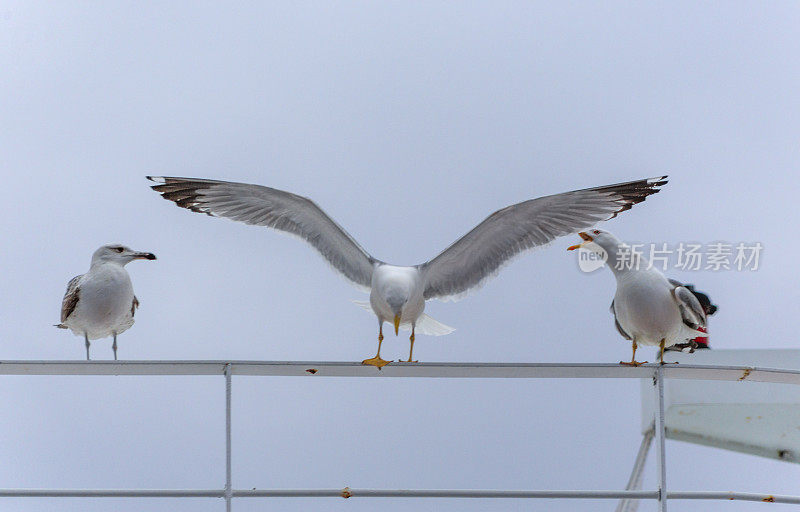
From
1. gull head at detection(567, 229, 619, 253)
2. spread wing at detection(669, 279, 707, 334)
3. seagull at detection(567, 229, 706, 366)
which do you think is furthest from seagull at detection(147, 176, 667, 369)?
spread wing at detection(669, 279, 707, 334)

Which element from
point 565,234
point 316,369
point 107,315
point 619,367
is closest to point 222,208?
point 107,315

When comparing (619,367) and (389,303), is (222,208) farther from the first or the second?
(619,367)

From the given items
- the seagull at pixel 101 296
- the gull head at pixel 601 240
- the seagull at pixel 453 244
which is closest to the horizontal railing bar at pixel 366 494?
the gull head at pixel 601 240

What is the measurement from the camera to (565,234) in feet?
16.8

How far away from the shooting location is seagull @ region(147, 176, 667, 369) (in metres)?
5.05

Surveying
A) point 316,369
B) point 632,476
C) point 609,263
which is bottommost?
point 632,476

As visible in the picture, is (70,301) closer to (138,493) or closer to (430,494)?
(138,493)

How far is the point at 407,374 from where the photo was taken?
2.95 meters

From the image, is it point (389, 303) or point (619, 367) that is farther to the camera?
point (389, 303)

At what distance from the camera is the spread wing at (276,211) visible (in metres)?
5.23

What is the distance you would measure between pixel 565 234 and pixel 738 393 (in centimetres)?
223

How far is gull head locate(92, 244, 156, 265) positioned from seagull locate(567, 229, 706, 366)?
2430 millimetres

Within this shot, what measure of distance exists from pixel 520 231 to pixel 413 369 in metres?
2.38

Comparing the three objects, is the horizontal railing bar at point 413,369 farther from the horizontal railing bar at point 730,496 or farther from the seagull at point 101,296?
the seagull at point 101,296
